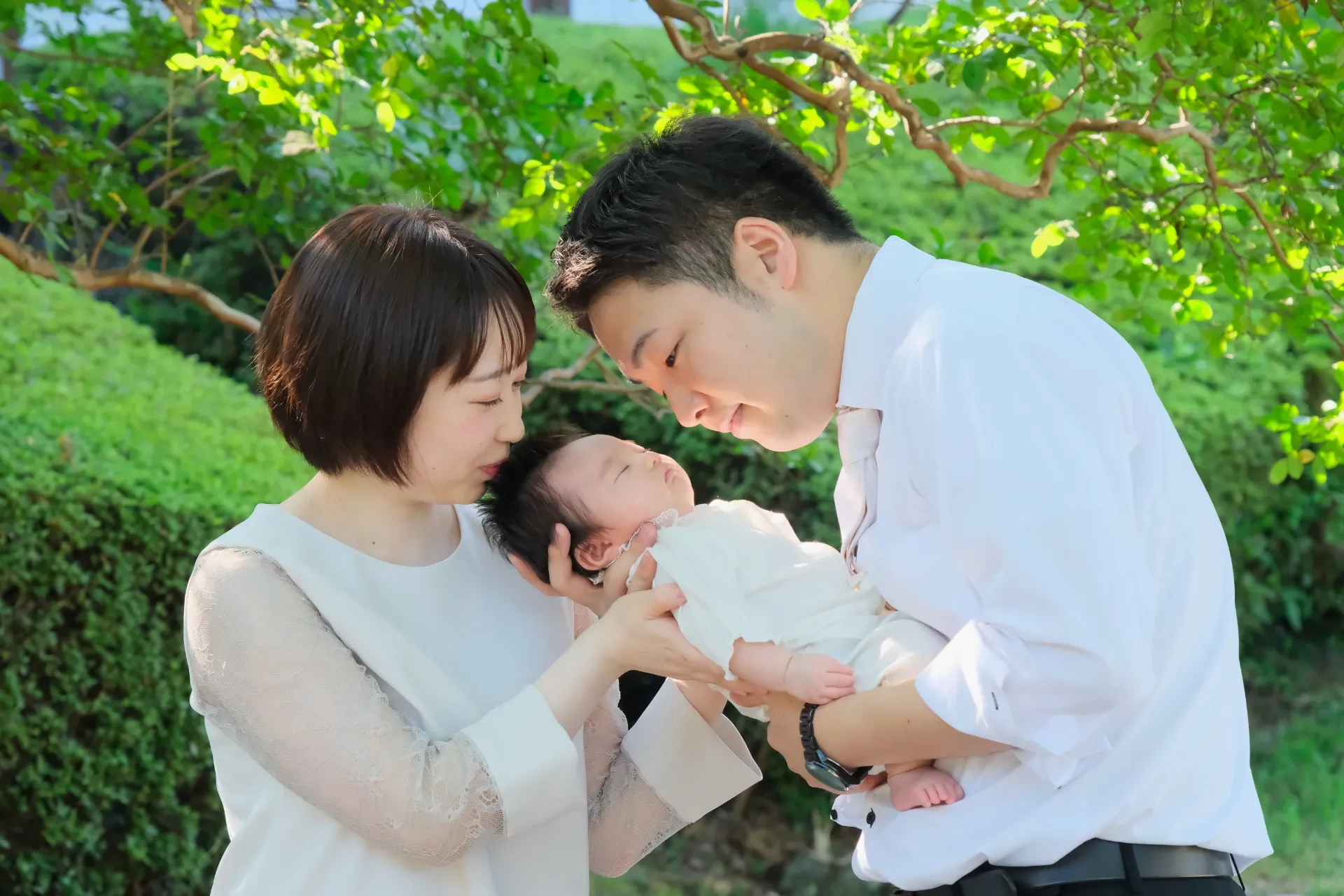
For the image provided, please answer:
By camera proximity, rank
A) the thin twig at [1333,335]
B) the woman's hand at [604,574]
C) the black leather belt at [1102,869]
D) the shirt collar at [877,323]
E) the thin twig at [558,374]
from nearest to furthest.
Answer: the black leather belt at [1102,869]
the shirt collar at [877,323]
the woman's hand at [604,574]
the thin twig at [1333,335]
the thin twig at [558,374]

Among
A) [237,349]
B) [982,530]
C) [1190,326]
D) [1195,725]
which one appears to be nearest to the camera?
[982,530]

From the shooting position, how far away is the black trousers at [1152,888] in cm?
150

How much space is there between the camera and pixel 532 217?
3250 mm

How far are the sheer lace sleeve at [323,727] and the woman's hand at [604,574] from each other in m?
0.39

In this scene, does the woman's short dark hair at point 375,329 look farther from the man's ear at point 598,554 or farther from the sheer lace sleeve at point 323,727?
the man's ear at point 598,554

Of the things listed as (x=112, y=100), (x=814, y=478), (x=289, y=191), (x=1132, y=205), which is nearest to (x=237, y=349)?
(x=112, y=100)

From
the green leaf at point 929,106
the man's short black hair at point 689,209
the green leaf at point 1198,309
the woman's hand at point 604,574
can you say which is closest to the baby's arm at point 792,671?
the woman's hand at point 604,574

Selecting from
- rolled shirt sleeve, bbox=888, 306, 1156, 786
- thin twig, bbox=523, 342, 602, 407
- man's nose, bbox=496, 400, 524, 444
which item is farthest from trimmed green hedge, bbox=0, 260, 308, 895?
rolled shirt sleeve, bbox=888, 306, 1156, 786

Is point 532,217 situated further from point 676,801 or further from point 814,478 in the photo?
point 814,478

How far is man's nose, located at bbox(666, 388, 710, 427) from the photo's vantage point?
1.84m

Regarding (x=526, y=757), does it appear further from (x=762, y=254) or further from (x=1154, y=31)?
(x=1154, y=31)

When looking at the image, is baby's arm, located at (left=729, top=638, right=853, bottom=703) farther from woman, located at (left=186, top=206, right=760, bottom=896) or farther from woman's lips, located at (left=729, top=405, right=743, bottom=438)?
woman's lips, located at (left=729, top=405, right=743, bottom=438)

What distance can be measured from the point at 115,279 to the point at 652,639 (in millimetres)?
2454

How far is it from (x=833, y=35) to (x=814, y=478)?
7.16 feet
